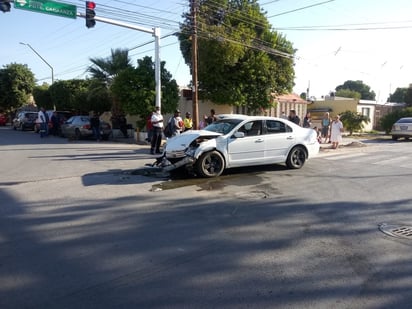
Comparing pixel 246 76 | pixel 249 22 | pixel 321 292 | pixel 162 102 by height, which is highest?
pixel 249 22

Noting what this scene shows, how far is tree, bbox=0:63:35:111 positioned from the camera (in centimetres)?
4266

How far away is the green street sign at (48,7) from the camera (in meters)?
12.9

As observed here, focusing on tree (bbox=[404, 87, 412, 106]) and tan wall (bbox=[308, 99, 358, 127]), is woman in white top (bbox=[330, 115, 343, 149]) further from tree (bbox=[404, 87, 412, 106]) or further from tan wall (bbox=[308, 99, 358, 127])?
tree (bbox=[404, 87, 412, 106])

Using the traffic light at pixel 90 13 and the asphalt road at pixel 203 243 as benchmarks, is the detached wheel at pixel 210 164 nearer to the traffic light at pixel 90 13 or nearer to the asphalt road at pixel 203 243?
the asphalt road at pixel 203 243

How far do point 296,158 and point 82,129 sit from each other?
13547mm

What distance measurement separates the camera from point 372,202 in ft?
22.1

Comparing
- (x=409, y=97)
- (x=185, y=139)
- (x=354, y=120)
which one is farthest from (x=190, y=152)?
(x=409, y=97)

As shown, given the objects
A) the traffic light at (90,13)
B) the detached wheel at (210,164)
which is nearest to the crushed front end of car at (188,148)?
the detached wheel at (210,164)

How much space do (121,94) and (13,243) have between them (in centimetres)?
1460

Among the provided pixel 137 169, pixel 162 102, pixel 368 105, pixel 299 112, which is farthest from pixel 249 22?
pixel 368 105

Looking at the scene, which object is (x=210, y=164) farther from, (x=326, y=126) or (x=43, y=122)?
(x=43, y=122)

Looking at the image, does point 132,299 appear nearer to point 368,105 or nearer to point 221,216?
point 221,216

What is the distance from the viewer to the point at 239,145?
9367 mm

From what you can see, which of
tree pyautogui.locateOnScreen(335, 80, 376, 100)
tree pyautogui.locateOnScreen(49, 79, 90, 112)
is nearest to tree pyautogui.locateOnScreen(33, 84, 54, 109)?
tree pyautogui.locateOnScreen(49, 79, 90, 112)
